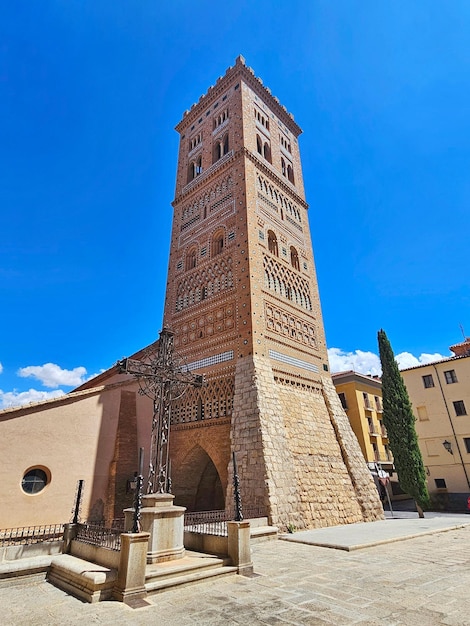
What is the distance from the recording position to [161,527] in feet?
22.0

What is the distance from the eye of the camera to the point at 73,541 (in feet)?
25.5

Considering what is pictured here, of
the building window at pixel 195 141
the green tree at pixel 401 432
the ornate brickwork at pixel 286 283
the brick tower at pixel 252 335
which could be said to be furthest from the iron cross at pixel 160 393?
the building window at pixel 195 141

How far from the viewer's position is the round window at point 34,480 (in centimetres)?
1006

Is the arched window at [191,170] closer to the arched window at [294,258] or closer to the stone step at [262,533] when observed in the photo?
the arched window at [294,258]

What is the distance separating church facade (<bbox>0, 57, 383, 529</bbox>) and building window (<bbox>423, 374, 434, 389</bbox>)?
1087 centimetres

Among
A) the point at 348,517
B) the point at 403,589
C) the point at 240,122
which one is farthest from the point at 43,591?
the point at 240,122

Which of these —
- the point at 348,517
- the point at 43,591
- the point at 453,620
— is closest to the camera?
the point at 453,620

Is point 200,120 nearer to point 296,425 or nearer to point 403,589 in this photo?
point 296,425

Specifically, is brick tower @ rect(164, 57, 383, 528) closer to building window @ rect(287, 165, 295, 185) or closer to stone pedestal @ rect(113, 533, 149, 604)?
building window @ rect(287, 165, 295, 185)

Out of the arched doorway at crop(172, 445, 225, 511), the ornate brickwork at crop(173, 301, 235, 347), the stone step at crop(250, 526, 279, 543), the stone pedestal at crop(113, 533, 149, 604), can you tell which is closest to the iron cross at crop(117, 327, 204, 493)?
the stone pedestal at crop(113, 533, 149, 604)

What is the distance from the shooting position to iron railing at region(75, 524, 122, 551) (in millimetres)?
6411

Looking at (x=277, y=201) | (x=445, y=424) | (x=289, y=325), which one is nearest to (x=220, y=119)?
(x=277, y=201)

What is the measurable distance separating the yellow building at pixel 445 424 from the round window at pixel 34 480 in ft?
66.5

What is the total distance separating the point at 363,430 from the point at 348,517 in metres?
12.4
